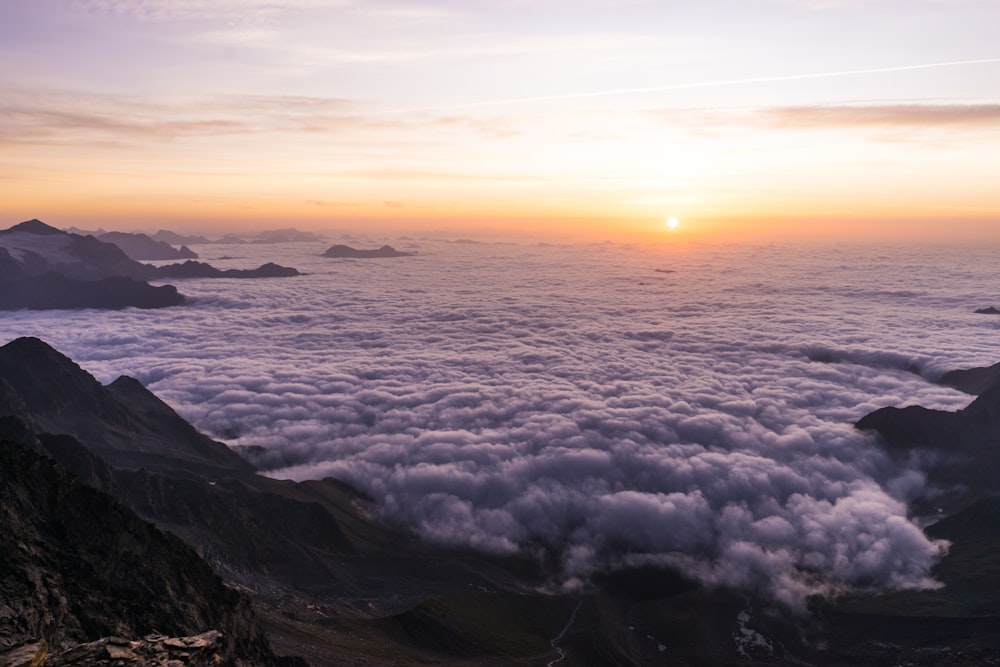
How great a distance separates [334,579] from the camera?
118500 mm

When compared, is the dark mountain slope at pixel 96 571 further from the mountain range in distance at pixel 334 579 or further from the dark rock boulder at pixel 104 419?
the dark rock boulder at pixel 104 419

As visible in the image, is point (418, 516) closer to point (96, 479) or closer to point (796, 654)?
point (96, 479)

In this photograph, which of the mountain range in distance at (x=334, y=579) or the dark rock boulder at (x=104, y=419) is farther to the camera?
the dark rock boulder at (x=104, y=419)

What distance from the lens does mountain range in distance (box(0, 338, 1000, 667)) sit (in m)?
54.1

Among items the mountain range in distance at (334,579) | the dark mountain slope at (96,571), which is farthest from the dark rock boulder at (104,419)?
the dark mountain slope at (96,571)

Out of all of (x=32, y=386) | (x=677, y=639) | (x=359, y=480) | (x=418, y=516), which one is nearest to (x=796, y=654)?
(x=677, y=639)

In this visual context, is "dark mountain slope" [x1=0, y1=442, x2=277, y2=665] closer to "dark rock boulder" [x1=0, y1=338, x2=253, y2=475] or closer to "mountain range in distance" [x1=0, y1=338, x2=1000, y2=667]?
"mountain range in distance" [x1=0, y1=338, x2=1000, y2=667]

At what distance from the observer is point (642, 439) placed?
643ft

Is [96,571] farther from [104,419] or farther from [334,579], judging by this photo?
[104,419]

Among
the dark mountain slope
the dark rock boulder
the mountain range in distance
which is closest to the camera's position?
the dark mountain slope

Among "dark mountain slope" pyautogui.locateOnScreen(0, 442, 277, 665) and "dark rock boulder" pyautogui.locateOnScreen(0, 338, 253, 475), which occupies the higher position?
"dark mountain slope" pyautogui.locateOnScreen(0, 442, 277, 665)

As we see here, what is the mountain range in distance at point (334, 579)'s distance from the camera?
177 feet

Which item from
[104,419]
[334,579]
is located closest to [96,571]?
[334,579]

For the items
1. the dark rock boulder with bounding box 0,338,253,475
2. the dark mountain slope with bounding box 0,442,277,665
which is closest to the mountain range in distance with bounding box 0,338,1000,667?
the dark mountain slope with bounding box 0,442,277,665
